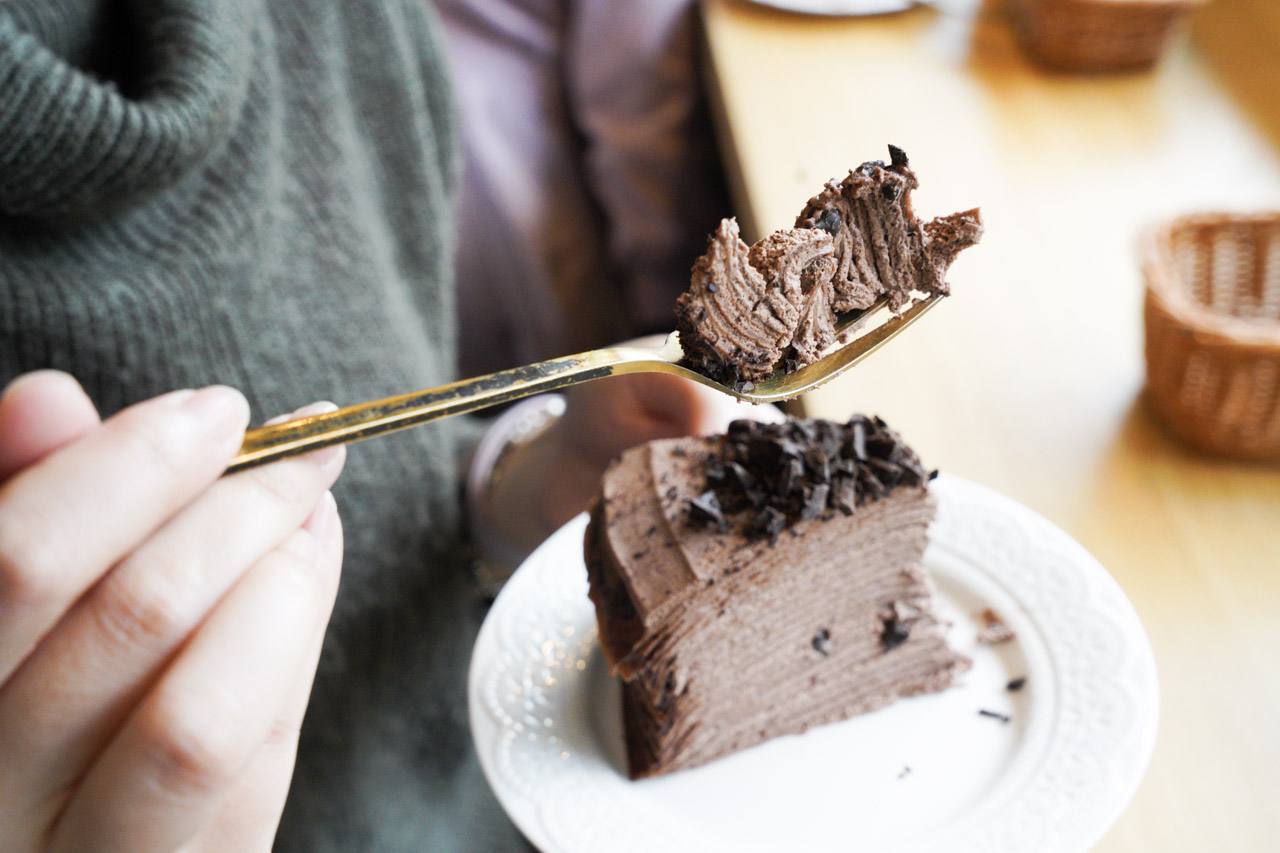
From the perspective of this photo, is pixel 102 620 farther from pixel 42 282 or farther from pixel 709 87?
pixel 709 87

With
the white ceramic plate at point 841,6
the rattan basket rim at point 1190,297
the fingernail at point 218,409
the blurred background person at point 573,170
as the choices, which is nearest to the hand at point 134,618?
the fingernail at point 218,409

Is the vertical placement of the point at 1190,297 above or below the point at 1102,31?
below

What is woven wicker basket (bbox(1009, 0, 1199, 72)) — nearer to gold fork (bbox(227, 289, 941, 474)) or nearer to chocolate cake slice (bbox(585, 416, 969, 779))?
chocolate cake slice (bbox(585, 416, 969, 779))

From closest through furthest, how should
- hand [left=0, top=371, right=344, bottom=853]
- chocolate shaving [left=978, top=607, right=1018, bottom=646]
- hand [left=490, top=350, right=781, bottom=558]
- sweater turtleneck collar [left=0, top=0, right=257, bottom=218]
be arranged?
hand [left=0, top=371, right=344, bottom=853] → sweater turtleneck collar [left=0, top=0, right=257, bottom=218] → chocolate shaving [left=978, top=607, right=1018, bottom=646] → hand [left=490, top=350, right=781, bottom=558]

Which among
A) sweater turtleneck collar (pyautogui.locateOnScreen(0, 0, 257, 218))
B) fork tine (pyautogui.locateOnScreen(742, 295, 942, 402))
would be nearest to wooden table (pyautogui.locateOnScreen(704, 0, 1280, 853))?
fork tine (pyautogui.locateOnScreen(742, 295, 942, 402))

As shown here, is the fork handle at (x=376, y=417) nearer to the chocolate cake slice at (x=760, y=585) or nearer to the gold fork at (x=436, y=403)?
the gold fork at (x=436, y=403)

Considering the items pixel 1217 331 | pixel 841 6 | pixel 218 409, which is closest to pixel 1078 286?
pixel 1217 331

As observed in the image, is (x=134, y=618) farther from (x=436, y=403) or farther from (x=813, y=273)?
(x=813, y=273)
